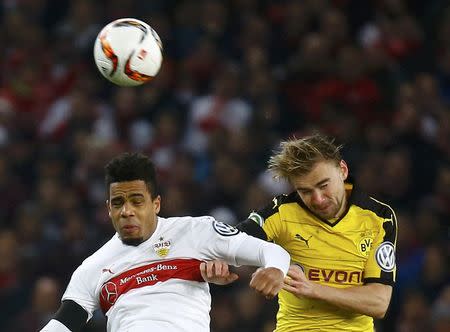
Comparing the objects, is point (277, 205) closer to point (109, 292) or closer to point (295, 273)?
point (295, 273)

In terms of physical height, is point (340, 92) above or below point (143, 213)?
above

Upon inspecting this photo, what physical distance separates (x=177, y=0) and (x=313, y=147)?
23.0 ft

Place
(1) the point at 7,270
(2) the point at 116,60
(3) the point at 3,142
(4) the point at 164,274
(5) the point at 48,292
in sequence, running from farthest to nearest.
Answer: (3) the point at 3,142, (1) the point at 7,270, (5) the point at 48,292, (2) the point at 116,60, (4) the point at 164,274

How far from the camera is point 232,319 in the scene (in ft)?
26.8

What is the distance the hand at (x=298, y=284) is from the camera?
4820 millimetres

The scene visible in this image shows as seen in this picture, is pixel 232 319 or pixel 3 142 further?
pixel 3 142

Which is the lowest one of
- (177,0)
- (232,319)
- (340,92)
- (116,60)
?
(232,319)

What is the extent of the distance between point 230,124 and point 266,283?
562 centimetres

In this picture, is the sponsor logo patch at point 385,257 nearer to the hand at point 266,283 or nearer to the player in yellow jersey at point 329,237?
the player in yellow jersey at point 329,237

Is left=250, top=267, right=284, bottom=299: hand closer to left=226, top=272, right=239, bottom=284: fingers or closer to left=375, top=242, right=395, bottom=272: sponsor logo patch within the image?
left=226, top=272, right=239, bottom=284: fingers

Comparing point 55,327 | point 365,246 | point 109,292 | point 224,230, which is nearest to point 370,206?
point 365,246

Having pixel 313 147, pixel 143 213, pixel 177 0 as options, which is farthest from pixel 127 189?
pixel 177 0

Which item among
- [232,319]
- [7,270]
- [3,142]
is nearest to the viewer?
[232,319]

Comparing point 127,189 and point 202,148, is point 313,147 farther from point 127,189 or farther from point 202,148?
point 202,148
